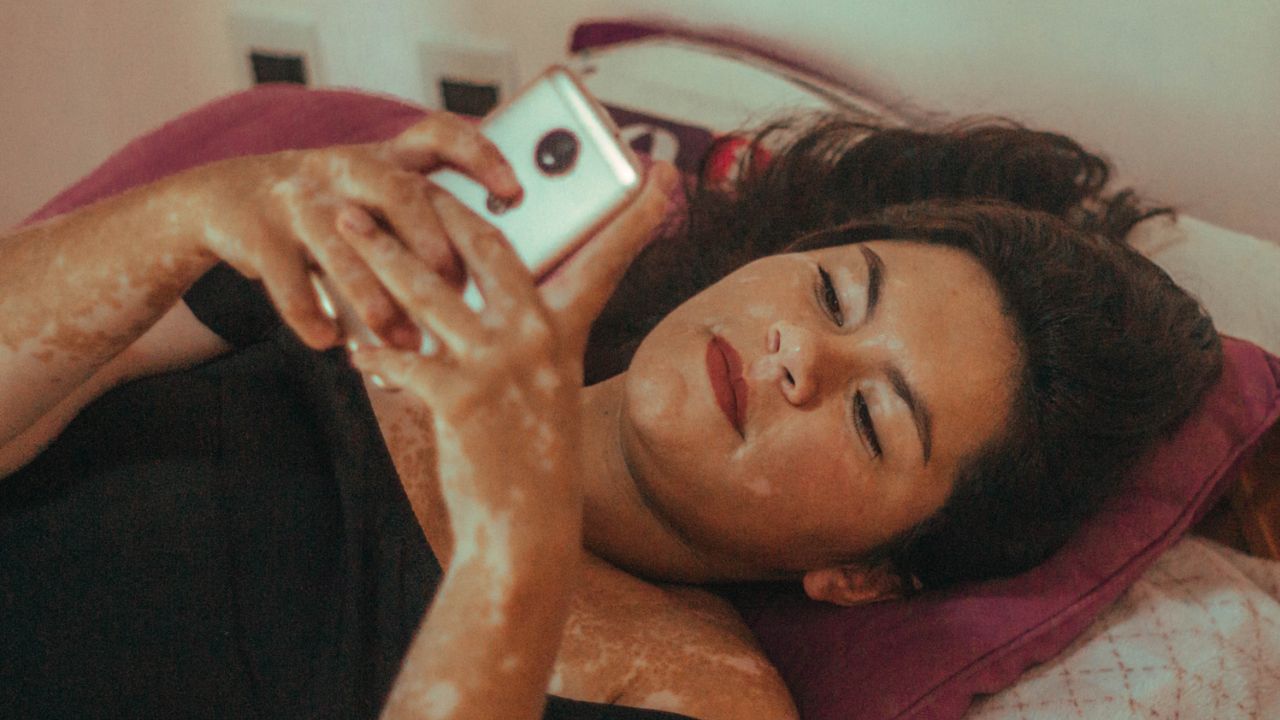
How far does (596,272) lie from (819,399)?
288 millimetres

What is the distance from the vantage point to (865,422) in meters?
0.76

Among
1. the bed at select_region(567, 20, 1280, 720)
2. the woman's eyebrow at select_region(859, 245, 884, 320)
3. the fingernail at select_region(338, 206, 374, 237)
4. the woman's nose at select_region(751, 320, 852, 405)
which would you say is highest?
the fingernail at select_region(338, 206, 374, 237)

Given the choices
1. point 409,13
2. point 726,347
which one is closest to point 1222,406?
point 726,347

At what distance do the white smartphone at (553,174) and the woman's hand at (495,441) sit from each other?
0.05 meters

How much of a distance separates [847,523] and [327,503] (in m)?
0.45

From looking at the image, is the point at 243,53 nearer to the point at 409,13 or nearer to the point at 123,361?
the point at 409,13

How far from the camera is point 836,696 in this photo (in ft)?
2.67

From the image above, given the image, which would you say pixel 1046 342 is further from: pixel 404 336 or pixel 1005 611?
pixel 404 336

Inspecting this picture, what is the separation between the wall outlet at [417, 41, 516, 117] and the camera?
1813 mm

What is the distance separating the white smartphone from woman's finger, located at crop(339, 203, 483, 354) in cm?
6

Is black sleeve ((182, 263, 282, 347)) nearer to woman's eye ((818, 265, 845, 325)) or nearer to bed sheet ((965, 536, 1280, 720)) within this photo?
woman's eye ((818, 265, 845, 325))

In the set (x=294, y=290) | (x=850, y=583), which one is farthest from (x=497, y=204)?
(x=850, y=583)

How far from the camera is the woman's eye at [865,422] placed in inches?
29.5

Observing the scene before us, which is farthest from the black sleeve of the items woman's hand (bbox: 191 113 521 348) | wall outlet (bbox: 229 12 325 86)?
wall outlet (bbox: 229 12 325 86)
